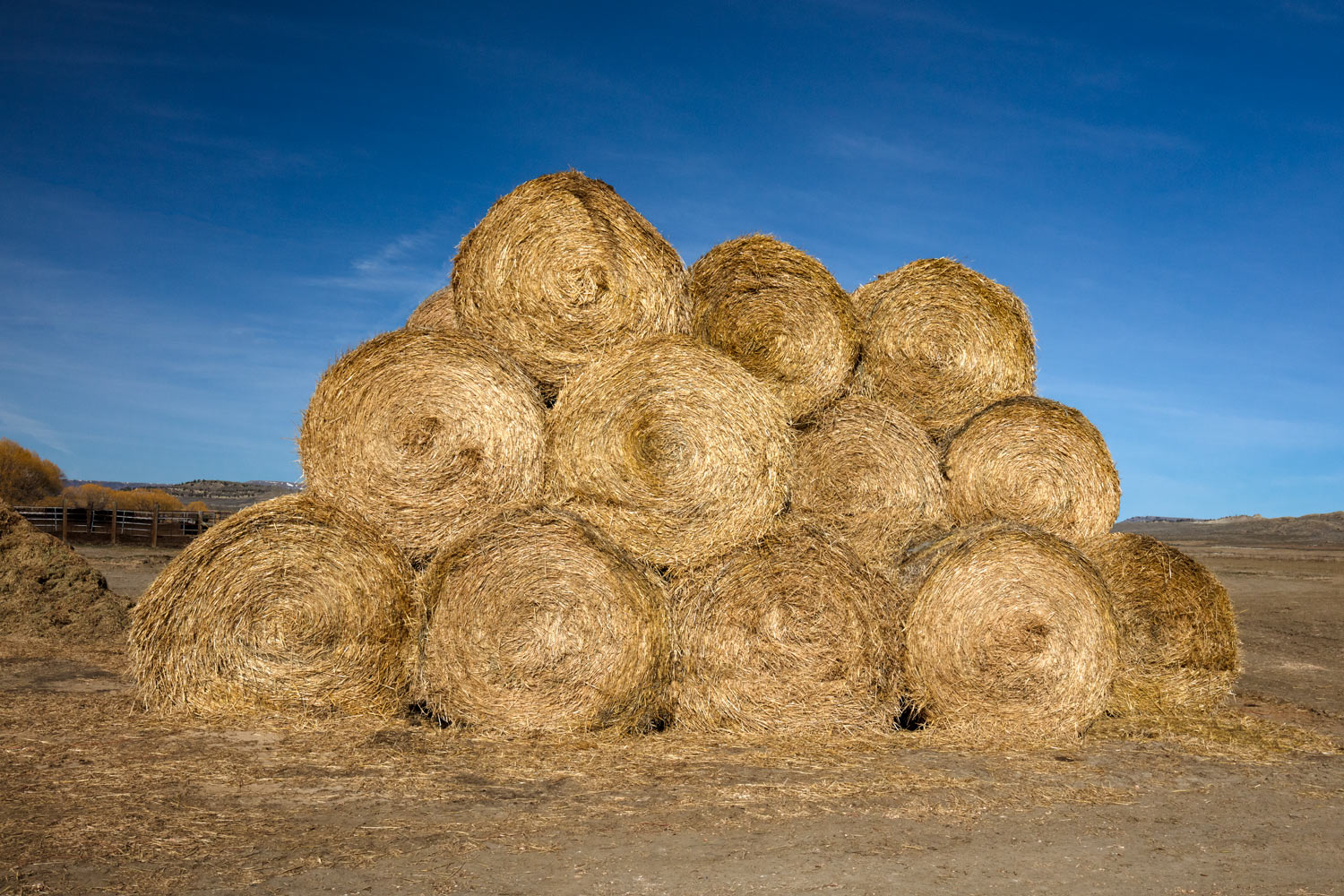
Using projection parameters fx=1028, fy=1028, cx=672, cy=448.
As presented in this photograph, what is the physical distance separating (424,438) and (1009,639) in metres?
3.88

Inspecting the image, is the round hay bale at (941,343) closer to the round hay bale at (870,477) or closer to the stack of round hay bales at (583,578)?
the round hay bale at (870,477)

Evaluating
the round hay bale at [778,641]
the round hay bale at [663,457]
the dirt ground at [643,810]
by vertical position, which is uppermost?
the round hay bale at [663,457]

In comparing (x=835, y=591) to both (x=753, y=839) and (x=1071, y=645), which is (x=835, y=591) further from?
(x=753, y=839)

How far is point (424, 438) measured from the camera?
255 inches

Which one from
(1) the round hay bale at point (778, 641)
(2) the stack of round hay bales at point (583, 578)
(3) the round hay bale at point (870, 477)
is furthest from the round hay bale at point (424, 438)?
(3) the round hay bale at point (870, 477)

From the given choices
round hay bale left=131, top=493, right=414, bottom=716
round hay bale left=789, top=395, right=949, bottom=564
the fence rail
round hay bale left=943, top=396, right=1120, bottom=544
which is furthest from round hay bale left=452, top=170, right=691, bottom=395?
the fence rail

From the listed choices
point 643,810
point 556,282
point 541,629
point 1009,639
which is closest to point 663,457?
point 541,629

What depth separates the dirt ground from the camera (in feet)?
12.8

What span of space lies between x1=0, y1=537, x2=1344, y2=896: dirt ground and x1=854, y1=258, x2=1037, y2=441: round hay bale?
2.60 meters

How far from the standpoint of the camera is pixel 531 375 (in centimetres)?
683

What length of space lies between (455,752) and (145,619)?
2.23m

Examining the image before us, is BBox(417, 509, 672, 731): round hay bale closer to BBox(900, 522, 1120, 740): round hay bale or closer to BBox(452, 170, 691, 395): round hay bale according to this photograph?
BBox(452, 170, 691, 395): round hay bale

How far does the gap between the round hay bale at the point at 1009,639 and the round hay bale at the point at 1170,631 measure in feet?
3.45

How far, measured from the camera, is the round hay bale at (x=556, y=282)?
6.81 metres
